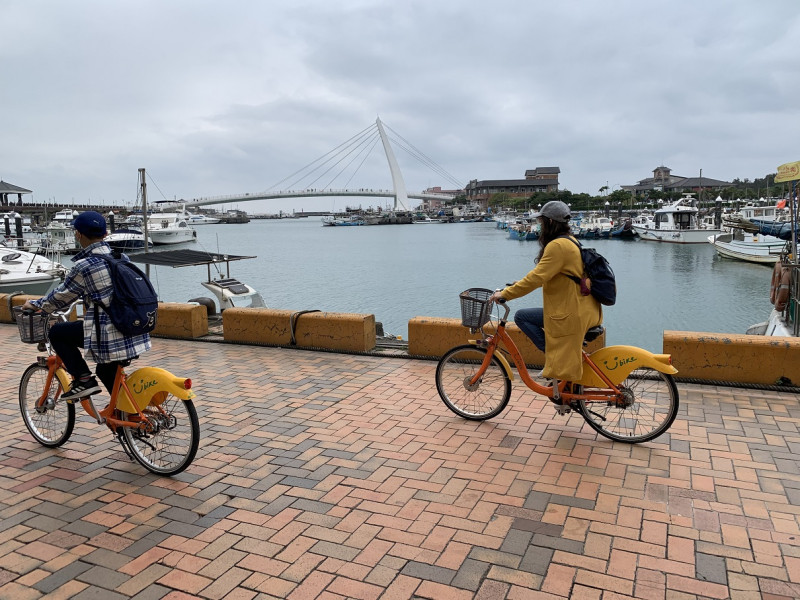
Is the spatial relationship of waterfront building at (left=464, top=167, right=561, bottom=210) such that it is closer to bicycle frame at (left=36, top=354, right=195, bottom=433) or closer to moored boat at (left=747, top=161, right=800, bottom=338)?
moored boat at (left=747, top=161, right=800, bottom=338)

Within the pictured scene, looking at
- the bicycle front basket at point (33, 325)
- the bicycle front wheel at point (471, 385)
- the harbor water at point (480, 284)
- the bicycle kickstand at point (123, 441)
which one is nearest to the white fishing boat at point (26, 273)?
the harbor water at point (480, 284)

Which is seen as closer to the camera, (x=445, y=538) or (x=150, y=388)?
(x=445, y=538)

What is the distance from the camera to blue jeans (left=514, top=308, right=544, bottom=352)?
4191 millimetres

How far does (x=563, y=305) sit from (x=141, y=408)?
2.57m

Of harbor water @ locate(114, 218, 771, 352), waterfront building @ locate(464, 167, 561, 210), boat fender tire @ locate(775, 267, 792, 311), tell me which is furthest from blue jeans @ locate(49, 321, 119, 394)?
waterfront building @ locate(464, 167, 561, 210)

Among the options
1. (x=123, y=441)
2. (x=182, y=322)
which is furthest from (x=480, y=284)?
(x=123, y=441)

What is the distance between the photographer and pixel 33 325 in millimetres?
3852

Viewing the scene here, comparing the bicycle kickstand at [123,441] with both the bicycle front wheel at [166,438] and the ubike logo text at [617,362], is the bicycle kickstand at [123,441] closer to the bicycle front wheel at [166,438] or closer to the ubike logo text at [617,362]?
the bicycle front wheel at [166,438]

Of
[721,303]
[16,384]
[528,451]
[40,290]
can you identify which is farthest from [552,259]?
[721,303]

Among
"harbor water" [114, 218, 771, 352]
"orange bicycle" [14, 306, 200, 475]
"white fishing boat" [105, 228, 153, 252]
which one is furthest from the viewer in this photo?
"white fishing boat" [105, 228, 153, 252]

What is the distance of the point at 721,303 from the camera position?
2361 centimetres

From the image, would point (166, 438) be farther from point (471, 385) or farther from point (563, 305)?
point (563, 305)

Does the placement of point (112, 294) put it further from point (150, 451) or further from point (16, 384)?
point (16, 384)

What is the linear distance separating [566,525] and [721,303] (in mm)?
23337
